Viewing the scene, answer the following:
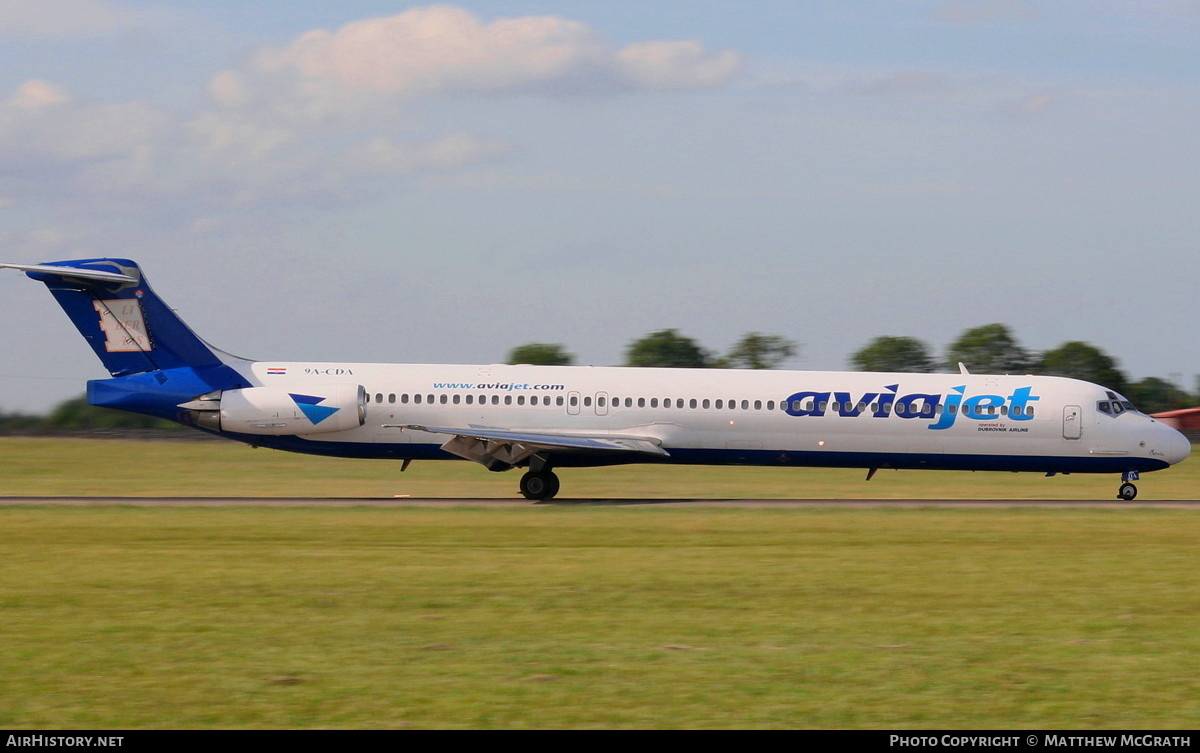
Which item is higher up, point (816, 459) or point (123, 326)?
point (123, 326)

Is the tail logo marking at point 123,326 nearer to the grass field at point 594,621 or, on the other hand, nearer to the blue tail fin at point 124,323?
the blue tail fin at point 124,323

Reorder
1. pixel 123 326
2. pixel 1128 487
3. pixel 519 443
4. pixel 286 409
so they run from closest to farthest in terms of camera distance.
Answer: pixel 519 443 → pixel 286 409 → pixel 1128 487 → pixel 123 326

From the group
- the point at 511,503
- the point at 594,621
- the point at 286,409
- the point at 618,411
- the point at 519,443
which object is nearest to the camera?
the point at 594,621

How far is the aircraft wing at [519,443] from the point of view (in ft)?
94.6

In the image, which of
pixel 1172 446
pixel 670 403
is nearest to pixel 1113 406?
pixel 1172 446

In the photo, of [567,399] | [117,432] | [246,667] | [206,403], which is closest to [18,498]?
[206,403]

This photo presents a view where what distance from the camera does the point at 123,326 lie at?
31078 millimetres

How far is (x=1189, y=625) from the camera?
1295 centimetres

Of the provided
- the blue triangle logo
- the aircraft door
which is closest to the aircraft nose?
the aircraft door

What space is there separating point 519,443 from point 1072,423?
43.2 ft

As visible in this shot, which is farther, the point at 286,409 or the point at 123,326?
the point at 123,326

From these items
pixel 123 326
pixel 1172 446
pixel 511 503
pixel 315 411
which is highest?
pixel 123 326

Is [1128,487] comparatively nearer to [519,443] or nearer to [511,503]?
[519,443]
